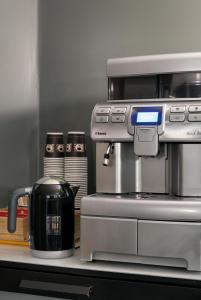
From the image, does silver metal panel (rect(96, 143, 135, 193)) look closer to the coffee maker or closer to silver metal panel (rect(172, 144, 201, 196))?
the coffee maker

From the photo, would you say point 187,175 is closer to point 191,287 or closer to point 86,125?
point 191,287

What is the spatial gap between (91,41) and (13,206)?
2.67 ft

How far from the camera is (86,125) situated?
1.95 meters

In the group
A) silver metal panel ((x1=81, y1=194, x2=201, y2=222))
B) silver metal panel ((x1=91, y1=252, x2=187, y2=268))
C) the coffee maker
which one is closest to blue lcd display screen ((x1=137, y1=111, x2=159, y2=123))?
the coffee maker

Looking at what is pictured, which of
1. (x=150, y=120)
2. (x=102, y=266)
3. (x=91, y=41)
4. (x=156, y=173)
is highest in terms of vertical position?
Answer: (x=91, y=41)

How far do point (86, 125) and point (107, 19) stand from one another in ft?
1.45

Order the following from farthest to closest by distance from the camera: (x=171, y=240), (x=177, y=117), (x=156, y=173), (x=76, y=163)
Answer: (x=76, y=163) → (x=156, y=173) → (x=177, y=117) → (x=171, y=240)

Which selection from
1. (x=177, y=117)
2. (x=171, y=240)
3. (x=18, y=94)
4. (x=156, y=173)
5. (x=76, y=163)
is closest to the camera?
(x=171, y=240)

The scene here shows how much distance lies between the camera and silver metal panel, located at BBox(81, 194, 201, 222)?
4.00 feet

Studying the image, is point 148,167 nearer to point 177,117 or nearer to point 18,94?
point 177,117

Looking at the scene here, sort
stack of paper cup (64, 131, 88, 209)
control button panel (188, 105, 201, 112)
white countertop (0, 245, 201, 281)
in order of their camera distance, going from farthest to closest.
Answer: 1. stack of paper cup (64, 131, 88, 209)
2. control button panel (188, 105, 201, 112)
3. white countertop (0, 245, 201, 281)

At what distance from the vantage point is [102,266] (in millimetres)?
1294

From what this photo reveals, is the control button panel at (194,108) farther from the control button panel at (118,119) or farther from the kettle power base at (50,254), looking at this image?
the kettle power base at (50,254)

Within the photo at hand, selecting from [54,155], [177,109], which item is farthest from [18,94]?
[177,109]
